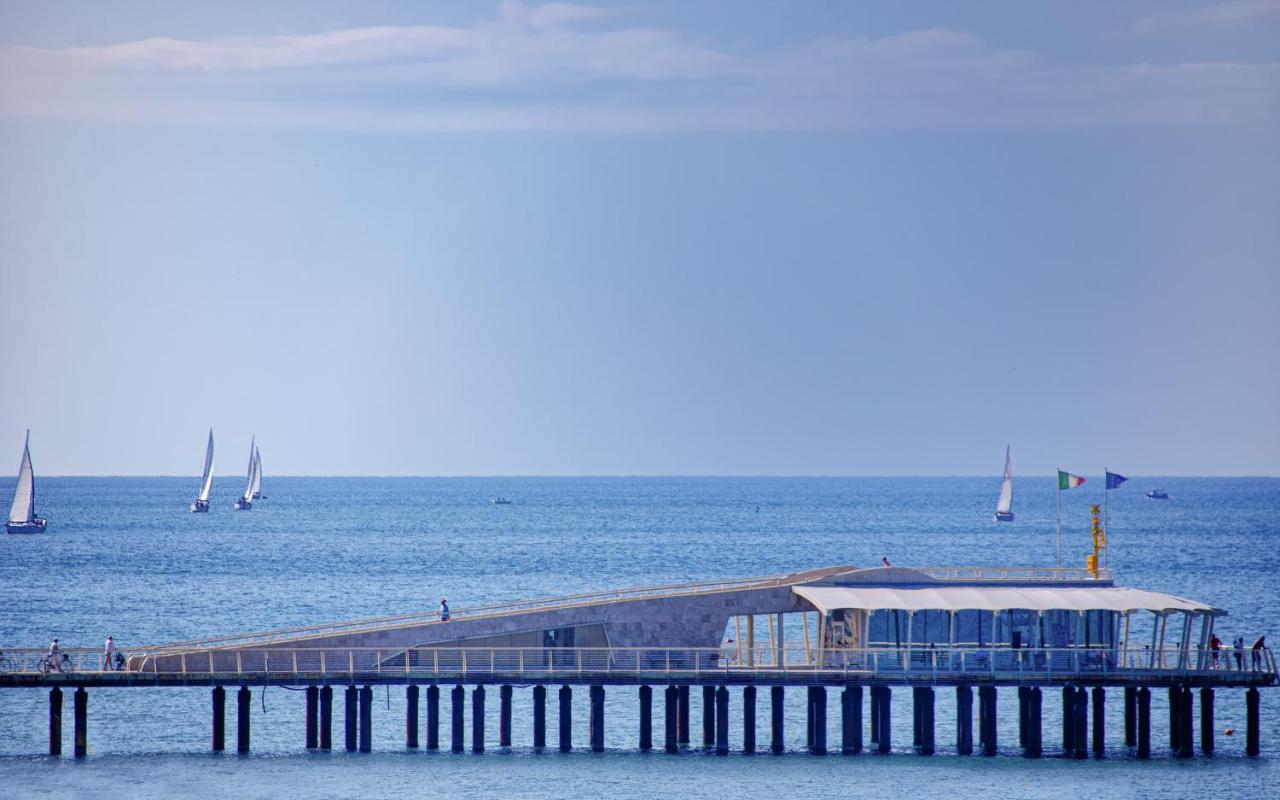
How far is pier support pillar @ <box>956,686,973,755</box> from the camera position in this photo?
225 feet

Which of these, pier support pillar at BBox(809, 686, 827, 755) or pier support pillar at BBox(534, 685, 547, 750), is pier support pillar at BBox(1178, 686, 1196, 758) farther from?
pier support pillar at BBox(534, 685, 547, 750)

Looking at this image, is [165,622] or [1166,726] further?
[165,622]

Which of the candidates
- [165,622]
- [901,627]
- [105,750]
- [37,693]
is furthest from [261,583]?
[901,627]

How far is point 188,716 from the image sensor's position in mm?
82562

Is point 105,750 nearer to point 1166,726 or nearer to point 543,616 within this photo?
point 543,616

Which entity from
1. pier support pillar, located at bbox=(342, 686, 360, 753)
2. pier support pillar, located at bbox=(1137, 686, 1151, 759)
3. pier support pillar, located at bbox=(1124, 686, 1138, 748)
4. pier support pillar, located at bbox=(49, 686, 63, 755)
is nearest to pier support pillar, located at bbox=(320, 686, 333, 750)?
pier support pillar, located at bbox=(342, 686, 360, 753)

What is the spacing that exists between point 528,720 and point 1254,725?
2935 cm

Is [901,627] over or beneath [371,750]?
over

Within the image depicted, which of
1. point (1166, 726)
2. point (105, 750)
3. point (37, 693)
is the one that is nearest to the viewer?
point (105, 750)

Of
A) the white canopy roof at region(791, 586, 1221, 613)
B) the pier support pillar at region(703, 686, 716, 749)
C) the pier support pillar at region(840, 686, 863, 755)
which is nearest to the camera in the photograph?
the white canopy roof at region(791, 586, 1221, 613)

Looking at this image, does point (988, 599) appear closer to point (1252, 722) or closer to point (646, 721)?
point (1252, 722)

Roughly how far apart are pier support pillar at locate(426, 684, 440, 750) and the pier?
0.07m

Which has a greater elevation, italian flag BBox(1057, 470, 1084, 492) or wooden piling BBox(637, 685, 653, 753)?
italian flag BBox(1057, 470, 1084, 492)

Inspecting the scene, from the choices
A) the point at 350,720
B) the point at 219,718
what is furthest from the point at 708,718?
the point at 219,718
